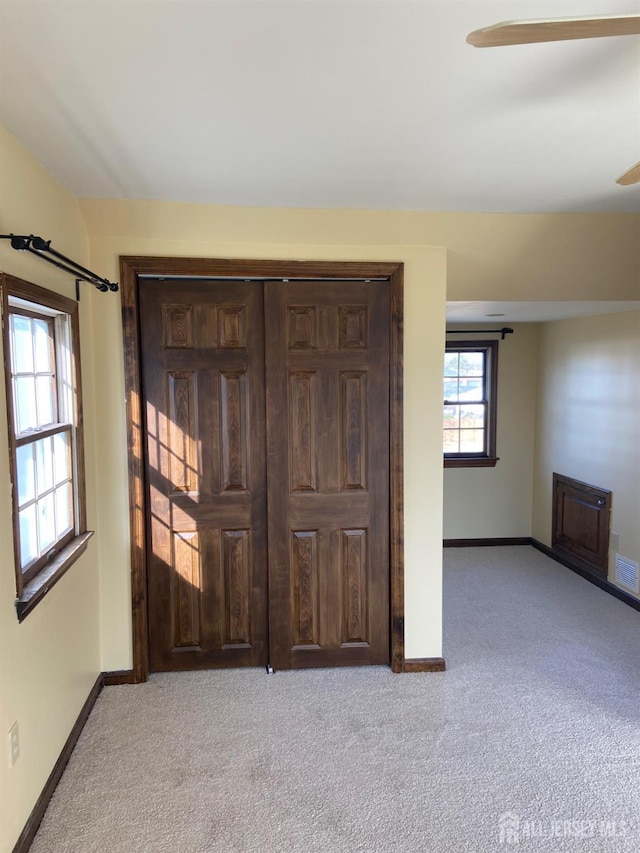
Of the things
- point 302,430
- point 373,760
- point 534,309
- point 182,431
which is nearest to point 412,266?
point 302,430

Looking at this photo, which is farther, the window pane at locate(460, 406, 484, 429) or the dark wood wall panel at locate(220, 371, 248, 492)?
the window pane at locate(460, 406, 484, 429)

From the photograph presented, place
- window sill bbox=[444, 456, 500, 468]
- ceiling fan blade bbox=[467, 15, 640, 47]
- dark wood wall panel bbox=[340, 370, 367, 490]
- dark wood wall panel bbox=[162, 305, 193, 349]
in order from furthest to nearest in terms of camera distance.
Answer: window sill bbox=[444, 456, 500, 468] → dark wood wall panel bbox=[340, 370, 367, 490] → dark wood wall panel bbox=[162, 305, 193, 349] → ceiling fan blade bbox=[467, 15, 640, 47]

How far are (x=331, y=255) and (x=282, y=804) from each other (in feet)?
8.22

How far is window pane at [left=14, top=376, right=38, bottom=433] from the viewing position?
6.95 feet

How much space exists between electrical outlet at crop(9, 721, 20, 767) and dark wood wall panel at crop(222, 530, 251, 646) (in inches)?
51.3

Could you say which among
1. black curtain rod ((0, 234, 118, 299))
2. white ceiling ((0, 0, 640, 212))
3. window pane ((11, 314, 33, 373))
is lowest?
window pane ((11, 314, 33, 373))

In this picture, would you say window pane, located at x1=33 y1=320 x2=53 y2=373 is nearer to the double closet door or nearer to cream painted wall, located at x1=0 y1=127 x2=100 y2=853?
cream painted wall, located at x1=0 y1=127 x2=100 y2=853

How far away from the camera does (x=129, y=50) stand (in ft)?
4.87

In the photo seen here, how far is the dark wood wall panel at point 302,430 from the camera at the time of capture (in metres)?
3.02

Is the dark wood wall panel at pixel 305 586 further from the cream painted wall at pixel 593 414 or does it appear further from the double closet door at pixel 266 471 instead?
the cream painted wall at pixel 593 414

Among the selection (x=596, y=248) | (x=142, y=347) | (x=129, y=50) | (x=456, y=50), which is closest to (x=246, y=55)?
(x=129, y=50)

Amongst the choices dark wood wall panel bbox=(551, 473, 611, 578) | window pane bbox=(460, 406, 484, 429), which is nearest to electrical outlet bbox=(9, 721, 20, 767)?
dark wood wall panel bbox=(551, 473, 611, 578)

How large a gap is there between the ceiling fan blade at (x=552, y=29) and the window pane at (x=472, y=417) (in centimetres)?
449

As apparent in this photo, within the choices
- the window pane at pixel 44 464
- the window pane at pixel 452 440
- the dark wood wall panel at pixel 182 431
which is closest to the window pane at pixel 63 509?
the window pane at pixel 44 464
